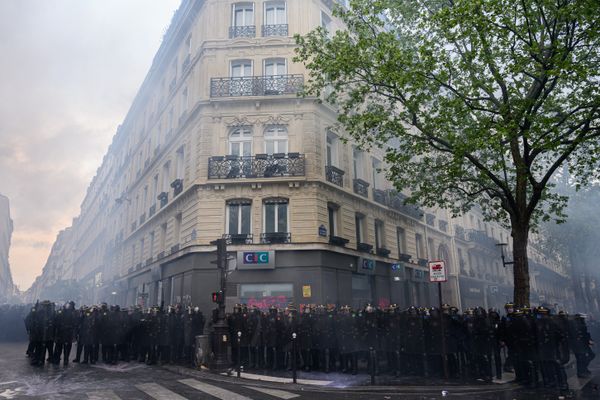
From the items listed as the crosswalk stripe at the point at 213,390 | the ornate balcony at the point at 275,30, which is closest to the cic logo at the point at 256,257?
the crosswalk stripe at the point at 213,390

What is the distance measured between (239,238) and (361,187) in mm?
7440

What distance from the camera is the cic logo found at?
693 inches

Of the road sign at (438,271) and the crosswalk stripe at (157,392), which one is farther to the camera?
the road sign at (438,271)

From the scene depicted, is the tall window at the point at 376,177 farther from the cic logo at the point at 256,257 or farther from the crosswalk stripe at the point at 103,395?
the crosswalk stripe at the point at 103,395

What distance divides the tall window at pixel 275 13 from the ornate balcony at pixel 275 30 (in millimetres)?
348

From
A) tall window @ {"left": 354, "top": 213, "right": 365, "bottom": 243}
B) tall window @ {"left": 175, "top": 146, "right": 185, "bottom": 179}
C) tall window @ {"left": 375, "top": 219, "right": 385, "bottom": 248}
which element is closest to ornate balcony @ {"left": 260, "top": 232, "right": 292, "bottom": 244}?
tall window @ {"left": 354, "top": 213, "right": 365, "bottom": 243}

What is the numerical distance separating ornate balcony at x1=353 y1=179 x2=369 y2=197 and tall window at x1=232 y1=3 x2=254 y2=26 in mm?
9755

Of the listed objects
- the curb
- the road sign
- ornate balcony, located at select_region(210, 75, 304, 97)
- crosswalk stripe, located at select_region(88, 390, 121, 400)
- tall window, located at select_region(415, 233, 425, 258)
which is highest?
ornate balcony, located at select_region(210, 75, 304, 97)

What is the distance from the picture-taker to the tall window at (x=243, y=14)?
71.5ft

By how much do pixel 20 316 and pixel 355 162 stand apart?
2060 centimetres

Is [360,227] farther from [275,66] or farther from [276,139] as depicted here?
[275,66]

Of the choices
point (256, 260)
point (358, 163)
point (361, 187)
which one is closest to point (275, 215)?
point (256, 260)

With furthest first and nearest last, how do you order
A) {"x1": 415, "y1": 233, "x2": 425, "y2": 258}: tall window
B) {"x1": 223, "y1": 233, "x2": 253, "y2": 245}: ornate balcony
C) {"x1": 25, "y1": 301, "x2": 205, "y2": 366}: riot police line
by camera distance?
{"x1": 415, "y1": 233, "x2": 425, "y2": 258}: tall window, {"x1": 223, "y1": 233, "x2": 253, "y2": 245}: ornate balcony, {"x1": 25, "y1": 301, "x2": 205, "y2": 366}: riot police line

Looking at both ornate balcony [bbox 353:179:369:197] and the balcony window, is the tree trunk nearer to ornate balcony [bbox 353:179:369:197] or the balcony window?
ornate balcony [bbox 353:179:369:197]
